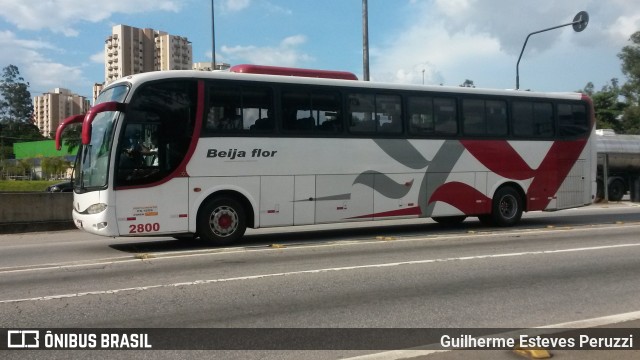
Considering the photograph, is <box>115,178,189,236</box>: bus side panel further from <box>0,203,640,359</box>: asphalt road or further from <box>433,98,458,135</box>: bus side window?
<box>433,98,458,135</box>: bus side window

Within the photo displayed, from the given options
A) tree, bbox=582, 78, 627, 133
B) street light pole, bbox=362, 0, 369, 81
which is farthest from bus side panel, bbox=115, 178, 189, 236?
tree, bbox=582, 78, 627, 133

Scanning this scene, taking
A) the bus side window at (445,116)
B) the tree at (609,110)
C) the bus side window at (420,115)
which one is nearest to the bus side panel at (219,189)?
the bus side window at (420,115)

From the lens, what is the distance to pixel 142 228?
10609 mm

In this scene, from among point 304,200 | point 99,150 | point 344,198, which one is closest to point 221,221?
point 304,200

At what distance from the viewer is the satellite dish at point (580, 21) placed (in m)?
23.8

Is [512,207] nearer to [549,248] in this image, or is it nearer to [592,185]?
[592,185]

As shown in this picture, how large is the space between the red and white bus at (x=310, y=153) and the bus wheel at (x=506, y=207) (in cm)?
4

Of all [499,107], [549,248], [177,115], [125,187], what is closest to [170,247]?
[125,187]

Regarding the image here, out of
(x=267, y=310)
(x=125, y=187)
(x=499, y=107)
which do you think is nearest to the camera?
(x=267, y=310)

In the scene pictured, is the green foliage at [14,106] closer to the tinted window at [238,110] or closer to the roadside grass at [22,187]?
the roadside grass at [22,187]

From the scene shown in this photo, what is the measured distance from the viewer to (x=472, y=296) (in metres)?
7.10

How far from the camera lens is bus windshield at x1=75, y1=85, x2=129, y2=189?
1048cm

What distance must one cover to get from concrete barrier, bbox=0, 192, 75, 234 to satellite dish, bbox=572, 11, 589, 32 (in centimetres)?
2054

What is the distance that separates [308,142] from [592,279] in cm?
627
